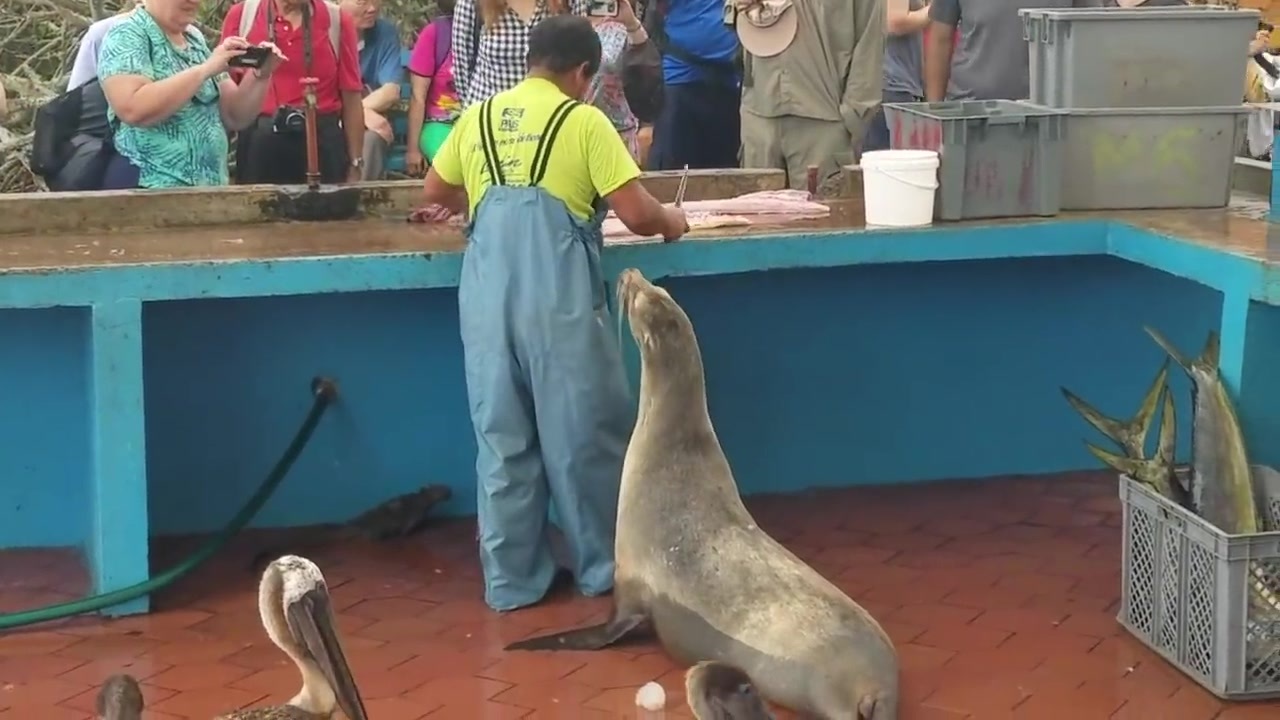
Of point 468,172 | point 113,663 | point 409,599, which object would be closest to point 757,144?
point 468,172

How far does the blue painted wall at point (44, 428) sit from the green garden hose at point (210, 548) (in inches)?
22.3

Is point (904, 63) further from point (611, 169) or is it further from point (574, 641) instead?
point (574, 641)

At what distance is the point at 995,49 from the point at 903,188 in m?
2.04

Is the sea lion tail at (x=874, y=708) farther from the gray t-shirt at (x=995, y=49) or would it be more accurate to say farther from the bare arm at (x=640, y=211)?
the gray t-shirt at (x=995, y=49)

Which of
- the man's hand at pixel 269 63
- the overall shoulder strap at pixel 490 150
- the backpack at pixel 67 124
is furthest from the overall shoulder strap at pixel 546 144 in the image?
the backpack at pixel 67 124

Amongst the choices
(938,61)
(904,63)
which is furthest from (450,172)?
(904,63)

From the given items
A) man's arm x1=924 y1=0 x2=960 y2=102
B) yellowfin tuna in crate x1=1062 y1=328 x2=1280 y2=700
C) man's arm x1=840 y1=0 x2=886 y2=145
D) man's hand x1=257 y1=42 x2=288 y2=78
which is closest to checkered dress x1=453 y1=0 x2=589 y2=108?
man's hand x1=257 y1=42 x2=288 y2=78

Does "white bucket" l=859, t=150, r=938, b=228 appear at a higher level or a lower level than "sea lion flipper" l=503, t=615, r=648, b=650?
higher

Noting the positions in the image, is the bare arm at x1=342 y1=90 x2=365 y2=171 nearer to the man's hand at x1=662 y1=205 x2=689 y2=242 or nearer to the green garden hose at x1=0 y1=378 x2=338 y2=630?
the green garden hose at x1=0 y1=378 x2=338 y2=630

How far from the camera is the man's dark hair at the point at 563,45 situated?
18.2ft

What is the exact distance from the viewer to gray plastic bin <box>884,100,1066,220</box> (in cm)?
625

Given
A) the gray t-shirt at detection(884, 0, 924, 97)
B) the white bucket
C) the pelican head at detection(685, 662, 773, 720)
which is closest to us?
the pelican head at detection(685, 662, 773, 720)

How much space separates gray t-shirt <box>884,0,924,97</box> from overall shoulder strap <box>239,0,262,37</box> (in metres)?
3.31

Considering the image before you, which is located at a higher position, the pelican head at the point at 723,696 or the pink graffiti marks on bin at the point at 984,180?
the pink graffiti marks on bin at the point at 984,180
